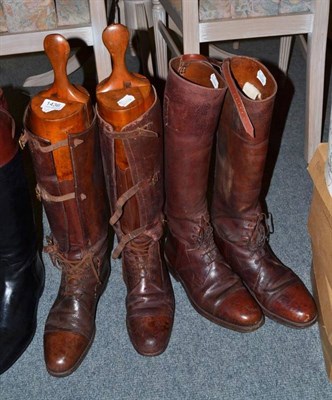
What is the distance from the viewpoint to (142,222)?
114cm

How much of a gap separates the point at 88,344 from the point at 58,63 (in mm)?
554

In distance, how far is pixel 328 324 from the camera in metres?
1.06

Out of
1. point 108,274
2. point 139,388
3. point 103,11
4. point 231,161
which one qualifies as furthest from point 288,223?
point 103,11

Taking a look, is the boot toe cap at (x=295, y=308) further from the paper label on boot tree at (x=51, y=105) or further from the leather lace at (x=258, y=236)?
the paper label on boot tree at (x=51, y=105)

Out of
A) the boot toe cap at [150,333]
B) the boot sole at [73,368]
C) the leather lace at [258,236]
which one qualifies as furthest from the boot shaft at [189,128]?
the boot sole at [73,368]

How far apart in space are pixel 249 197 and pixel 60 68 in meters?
0.46

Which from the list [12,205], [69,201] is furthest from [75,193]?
[12,205]

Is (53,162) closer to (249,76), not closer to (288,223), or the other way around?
(249,76)

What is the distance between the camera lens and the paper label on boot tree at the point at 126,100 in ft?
3.36

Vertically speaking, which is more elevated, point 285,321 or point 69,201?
point 69,201

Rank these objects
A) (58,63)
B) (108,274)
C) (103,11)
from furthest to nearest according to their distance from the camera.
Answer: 1. (103,11)
2. (108,274)
3. (58,63)

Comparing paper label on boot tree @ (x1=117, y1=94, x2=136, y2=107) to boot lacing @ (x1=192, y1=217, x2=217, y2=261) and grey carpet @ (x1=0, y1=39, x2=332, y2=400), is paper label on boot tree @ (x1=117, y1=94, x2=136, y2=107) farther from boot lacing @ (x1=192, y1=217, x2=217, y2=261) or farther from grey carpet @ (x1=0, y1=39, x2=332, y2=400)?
grey carpet @ (x1=0, y1=39, x2=332, y2=400)

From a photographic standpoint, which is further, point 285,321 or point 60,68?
point 285,321

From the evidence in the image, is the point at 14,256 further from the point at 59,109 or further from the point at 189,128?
the point at 189,128
